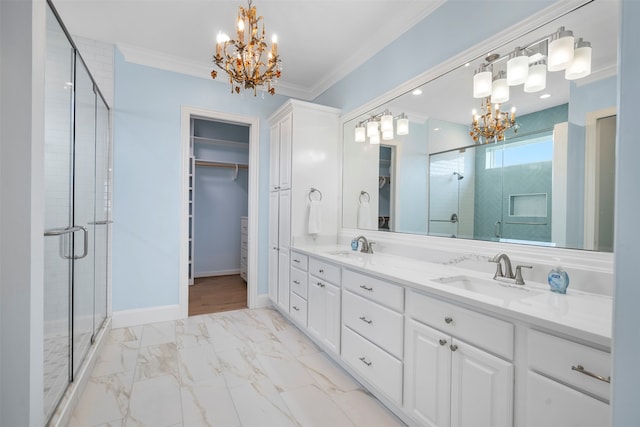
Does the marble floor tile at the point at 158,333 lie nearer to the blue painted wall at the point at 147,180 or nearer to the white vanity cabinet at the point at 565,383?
the blue painted wall at the point at 147,180

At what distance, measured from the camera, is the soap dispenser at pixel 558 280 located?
1.36m

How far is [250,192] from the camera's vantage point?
12.3 ft

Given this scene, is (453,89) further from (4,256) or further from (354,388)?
(4,256)

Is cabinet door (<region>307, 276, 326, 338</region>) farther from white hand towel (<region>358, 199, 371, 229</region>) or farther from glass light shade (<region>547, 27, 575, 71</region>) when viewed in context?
glass light shade (<region>547, 27, 575, 71</region>)

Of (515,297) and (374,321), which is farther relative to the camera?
(374,321)

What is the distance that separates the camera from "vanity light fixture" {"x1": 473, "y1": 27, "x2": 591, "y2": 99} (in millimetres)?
1420

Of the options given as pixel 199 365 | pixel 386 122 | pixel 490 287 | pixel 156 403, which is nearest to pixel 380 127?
pixel 386 122

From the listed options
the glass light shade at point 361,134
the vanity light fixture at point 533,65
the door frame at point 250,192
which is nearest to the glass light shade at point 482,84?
the vanity light fixture at point 533,65

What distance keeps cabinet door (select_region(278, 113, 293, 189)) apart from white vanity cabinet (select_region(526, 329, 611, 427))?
2574mm

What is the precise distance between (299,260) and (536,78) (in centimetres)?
226

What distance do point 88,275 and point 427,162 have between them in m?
2.81

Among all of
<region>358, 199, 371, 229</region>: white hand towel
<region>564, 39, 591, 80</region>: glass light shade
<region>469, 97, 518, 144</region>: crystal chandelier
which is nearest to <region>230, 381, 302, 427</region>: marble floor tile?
<region>358, 199, 371, 229</region>: white hand towel

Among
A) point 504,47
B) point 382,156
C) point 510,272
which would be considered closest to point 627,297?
point 510,272

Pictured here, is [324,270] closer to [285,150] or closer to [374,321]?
[374,321]
